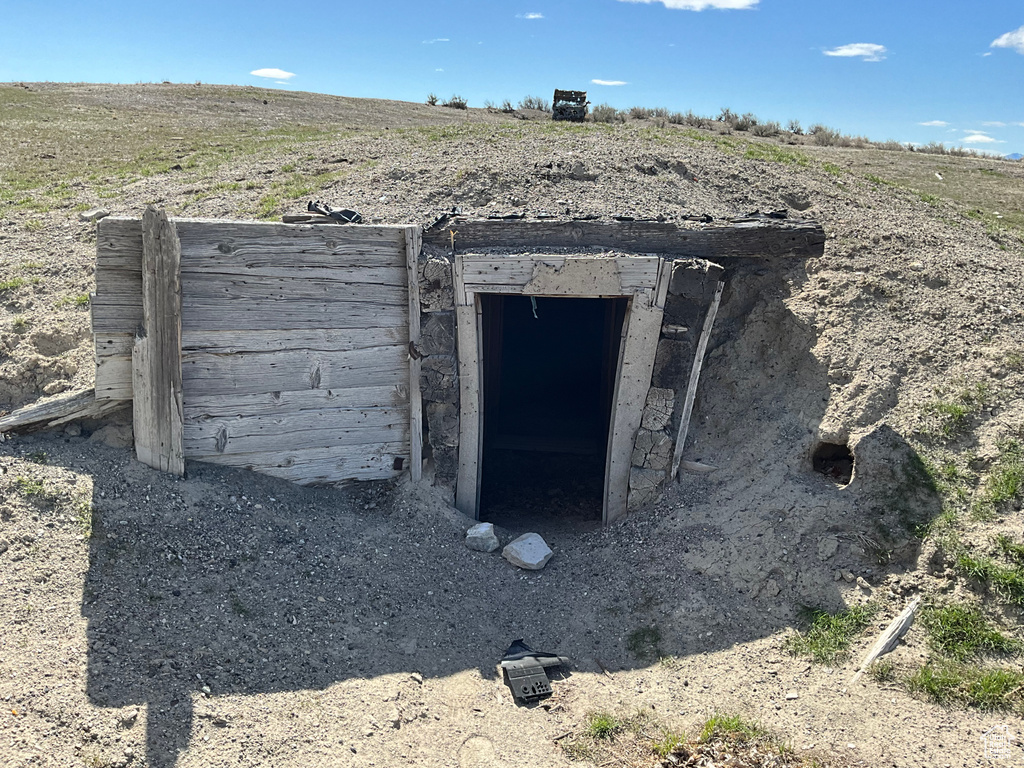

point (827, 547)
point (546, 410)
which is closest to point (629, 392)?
point (827, 547)

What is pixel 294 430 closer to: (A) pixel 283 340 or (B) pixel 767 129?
(A) pixel 283 340

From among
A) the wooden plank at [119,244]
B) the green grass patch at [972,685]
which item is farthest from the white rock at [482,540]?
the wooden plank at [119,244]

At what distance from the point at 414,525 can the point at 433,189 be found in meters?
3.86

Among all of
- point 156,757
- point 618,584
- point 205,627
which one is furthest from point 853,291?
point 156,757

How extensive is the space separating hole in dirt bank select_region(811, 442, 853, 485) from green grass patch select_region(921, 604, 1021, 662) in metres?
1.41

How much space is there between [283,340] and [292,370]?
272 mm

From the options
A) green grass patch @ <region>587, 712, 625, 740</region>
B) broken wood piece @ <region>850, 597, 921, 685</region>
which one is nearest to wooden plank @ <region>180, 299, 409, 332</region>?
green grass patch @ <region>587, 712, 625, 740</region>

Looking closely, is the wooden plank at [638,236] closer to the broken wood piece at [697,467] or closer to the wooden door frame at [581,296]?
the wooden door frame at [581,296]

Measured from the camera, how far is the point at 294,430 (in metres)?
6.36

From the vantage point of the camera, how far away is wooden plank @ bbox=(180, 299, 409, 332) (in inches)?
233

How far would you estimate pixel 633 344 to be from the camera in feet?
21.8

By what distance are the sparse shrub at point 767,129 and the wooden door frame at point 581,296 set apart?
12.9 m

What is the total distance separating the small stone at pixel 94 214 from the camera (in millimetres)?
9039

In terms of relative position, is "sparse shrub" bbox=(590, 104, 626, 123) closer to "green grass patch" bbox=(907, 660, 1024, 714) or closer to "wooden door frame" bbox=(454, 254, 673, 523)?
"wooden door frame" bbox=(454, 254, 673, 523)
